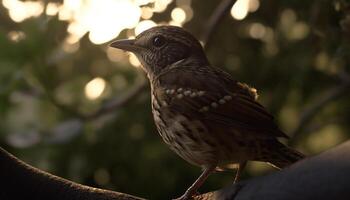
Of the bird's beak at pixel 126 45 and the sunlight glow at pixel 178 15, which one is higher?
the bird's beak at pixel 126 45

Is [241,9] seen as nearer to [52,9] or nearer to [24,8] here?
[52,9]

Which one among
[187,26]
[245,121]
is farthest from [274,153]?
[187,26]

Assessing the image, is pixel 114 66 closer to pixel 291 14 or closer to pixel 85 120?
pixel 85 120

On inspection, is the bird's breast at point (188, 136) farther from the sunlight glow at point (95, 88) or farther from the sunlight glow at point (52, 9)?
the sunlight glow at point (95, 88)

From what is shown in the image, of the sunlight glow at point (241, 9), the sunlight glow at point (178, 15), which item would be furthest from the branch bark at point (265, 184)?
the sunlight glow at point (241, 9)

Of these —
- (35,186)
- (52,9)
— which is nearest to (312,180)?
(35,186)

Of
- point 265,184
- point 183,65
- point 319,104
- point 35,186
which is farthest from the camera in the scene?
point 319,104

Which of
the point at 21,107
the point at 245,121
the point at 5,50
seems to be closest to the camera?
the point at 245,121
